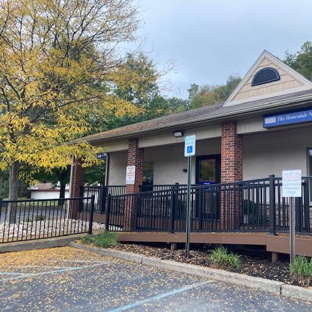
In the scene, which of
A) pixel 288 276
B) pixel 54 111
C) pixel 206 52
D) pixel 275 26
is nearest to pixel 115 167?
pixel 54 111

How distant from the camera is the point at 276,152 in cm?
927

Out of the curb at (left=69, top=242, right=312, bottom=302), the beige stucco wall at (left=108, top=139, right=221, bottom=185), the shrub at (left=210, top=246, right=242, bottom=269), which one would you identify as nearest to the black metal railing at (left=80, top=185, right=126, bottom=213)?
the beige stucco wall at (left=108, top=139, right=221, bottom=185)

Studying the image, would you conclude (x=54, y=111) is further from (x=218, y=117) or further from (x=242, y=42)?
(x=242, y=42)

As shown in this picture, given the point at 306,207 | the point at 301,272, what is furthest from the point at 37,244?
the point at 306,207

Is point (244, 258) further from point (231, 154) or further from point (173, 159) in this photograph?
point (173, 159)

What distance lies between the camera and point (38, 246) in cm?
808

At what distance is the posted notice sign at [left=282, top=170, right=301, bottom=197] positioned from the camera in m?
5.08

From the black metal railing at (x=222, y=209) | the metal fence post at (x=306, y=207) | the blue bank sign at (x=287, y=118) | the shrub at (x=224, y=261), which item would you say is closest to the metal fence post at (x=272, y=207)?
the black metal railing at (x=222, y=209)

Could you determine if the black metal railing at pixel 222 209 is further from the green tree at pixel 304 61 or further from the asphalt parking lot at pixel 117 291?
the green tree at pixel 304 61

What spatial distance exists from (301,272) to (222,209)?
2.95 m

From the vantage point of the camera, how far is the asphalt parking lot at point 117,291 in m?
4.06

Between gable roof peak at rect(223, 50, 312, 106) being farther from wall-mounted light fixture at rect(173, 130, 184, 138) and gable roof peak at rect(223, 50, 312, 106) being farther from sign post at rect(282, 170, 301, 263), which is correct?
Result: sign post at rect(282, 170, 301, 263)

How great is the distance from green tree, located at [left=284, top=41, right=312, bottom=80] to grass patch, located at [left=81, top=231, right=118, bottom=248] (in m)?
24.8

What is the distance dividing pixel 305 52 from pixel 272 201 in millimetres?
29533
